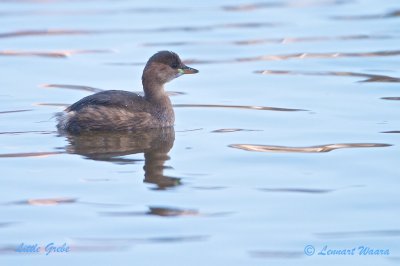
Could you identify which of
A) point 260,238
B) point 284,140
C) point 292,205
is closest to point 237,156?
point 284,140

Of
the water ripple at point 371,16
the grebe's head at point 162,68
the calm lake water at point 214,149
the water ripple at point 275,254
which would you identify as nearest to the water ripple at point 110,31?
the calm lake water at point 214,149

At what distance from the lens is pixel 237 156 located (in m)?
9.09

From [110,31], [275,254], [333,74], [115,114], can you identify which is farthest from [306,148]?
[110,31]

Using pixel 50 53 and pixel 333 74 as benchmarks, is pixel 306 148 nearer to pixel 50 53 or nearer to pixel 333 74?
pixel 333 74

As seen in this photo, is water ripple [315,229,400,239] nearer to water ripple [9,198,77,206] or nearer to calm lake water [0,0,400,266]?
calm lake water [0,0,400,266]

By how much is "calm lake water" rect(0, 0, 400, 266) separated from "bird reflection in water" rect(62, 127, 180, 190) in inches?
0.7

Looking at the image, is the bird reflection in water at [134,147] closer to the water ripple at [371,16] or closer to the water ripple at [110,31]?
the water ripple at [110,31]

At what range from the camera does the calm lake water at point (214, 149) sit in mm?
6883

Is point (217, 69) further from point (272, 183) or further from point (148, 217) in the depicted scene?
point (148, 217)

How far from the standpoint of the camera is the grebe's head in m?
10.7

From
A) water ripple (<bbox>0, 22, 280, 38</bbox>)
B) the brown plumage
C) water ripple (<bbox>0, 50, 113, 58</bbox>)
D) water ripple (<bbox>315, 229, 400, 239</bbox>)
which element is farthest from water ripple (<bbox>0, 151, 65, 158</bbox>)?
water ripple (<bbox>0, 22, 280, 38</bbox>)

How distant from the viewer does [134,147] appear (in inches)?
378

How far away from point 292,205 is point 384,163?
4.67 feet

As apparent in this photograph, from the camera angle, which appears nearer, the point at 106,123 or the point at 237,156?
the point at 237,156
